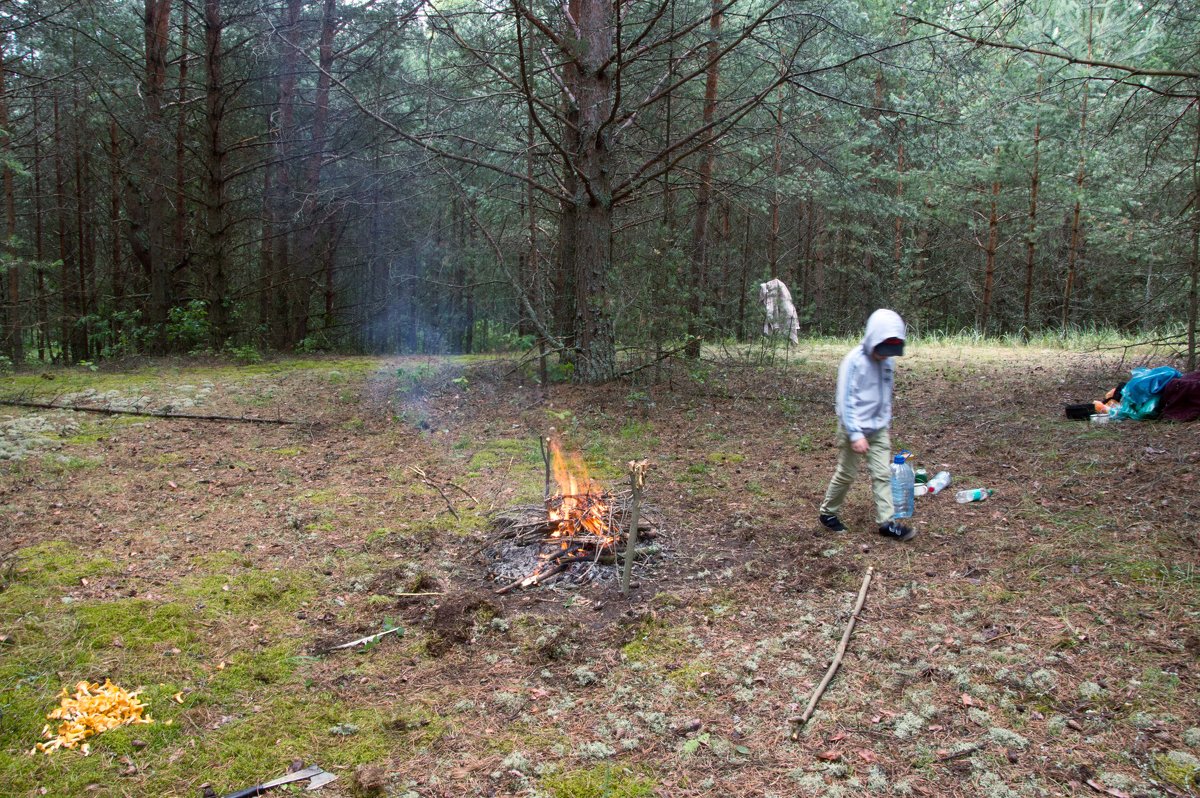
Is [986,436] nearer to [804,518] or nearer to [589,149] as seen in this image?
[804,518]

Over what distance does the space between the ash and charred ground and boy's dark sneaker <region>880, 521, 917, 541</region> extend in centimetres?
11

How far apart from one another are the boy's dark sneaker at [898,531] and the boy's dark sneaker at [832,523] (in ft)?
0.99

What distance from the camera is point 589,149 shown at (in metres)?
9.50

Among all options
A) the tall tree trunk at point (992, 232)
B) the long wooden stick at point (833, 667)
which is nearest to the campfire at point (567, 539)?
the long wooden stick at point (833, 667)

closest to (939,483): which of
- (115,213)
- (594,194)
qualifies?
(594,194)

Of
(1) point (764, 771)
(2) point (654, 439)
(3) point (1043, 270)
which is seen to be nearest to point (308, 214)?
(2) point (654, 439)

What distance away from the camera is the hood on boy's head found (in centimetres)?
491

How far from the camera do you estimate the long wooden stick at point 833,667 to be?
315 centimetres

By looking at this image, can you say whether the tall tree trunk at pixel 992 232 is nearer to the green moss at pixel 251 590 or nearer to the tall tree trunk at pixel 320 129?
the tall tree trunk at pixel 320 129

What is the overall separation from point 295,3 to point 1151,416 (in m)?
15.1

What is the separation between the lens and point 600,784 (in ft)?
9.30

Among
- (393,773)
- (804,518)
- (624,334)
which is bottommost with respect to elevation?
(393,773)

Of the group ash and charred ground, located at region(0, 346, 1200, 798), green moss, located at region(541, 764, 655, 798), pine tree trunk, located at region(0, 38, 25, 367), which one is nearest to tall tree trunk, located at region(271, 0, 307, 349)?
pine tree trunk, located at region(0, 38, 25, 367)

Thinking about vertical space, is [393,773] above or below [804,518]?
below
